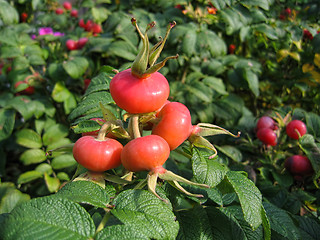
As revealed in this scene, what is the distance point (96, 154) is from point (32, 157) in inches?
40.1

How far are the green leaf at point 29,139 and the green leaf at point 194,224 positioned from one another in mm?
1067

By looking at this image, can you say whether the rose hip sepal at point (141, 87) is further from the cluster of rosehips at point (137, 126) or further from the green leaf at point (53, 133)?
the green leaf at point (53, 133)

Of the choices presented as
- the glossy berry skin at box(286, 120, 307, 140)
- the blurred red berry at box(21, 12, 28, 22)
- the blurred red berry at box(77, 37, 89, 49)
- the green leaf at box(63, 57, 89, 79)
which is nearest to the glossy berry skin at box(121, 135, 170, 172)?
the glossy berry skin at box(286, 120, 307, 140)

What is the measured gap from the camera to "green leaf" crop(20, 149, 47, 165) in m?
1.49

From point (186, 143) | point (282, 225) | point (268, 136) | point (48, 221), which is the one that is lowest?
point (268, 136)

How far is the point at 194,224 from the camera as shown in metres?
0.75

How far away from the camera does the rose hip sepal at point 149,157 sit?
0.62 m

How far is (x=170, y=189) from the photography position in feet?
2.61

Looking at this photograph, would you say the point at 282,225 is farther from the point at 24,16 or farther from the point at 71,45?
the point at 24,16

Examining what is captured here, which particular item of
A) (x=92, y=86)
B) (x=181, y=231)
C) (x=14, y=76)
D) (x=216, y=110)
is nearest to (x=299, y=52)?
(x=216, y=110)

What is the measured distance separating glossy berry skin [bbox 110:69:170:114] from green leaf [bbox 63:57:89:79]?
3.48ft

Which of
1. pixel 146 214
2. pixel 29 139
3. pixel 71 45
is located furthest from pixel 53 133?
pixel 146 214

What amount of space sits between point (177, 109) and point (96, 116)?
314mm

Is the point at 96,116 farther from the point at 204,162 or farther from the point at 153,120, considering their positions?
the point at 204,162
